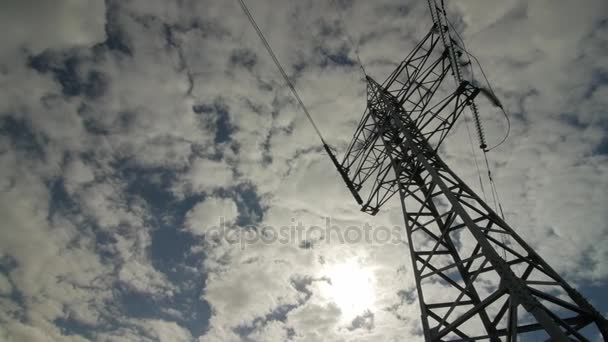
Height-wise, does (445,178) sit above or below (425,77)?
below

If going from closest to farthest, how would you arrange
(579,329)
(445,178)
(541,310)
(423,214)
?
(541,310) → (579,329) → (445,178) → (423,214)

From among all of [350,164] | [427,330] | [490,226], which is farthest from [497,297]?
[350,164]

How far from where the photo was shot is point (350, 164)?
39.9ft

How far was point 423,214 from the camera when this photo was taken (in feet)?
26.0

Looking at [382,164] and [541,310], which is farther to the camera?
[382,164]

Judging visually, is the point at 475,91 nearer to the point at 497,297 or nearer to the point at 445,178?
the point at 445,178

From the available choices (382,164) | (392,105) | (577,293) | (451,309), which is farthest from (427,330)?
(392,105)

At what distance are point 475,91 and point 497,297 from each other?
19.0 ft

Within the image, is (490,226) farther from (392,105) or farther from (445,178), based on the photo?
(392,105)

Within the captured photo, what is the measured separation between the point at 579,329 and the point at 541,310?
1.29 m

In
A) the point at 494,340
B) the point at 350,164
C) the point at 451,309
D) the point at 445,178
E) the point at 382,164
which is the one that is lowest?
the point at 494,340

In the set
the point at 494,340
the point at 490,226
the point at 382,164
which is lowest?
the point at 494,340

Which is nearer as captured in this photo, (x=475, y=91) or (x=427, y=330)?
(x=427, y=330)

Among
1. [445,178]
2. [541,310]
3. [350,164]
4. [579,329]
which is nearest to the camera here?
[541,310]
